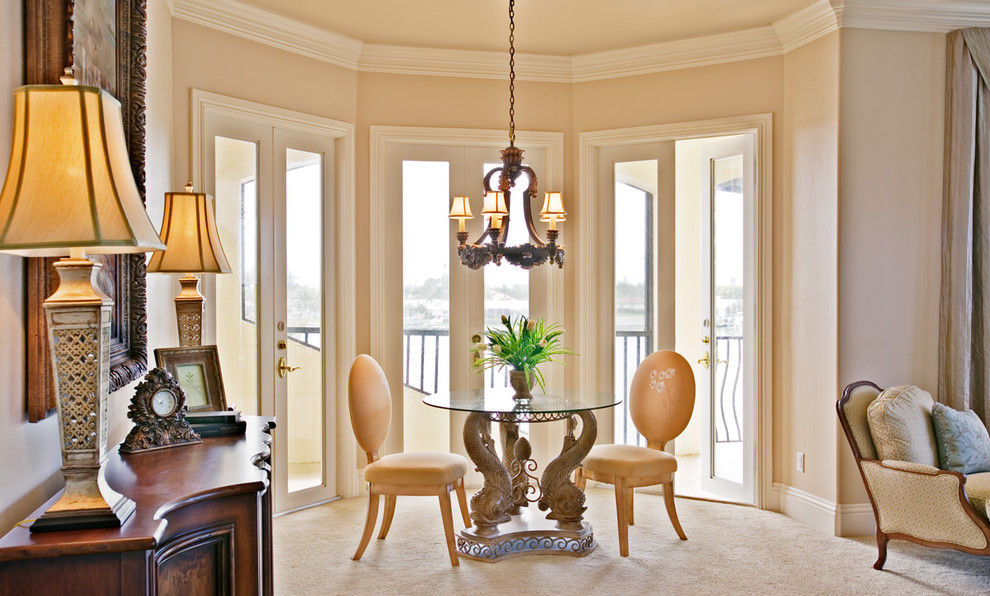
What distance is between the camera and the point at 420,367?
200 inches

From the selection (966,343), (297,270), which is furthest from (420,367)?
(966,343)

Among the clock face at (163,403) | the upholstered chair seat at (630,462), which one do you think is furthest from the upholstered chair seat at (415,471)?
the clock face at (163,403)

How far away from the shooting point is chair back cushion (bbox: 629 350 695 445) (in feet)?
13.8

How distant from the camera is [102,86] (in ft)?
7.53

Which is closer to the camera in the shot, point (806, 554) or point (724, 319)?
point (806, 554)

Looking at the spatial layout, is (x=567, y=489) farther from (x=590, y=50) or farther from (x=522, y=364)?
(x=590, y=50)

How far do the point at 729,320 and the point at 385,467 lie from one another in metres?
2.44

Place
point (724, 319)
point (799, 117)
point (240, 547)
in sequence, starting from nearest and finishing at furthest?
point (240, 547)
point (799, 117)
point (724, 319)

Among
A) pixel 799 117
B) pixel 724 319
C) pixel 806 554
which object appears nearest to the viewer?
pixel 806 554

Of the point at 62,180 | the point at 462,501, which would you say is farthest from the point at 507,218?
the point at 62,180

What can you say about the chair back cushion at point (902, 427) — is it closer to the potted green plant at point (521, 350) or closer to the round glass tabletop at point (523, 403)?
the round glass tabletop at point (523, 403)

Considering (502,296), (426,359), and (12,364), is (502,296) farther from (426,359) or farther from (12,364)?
(12,364)

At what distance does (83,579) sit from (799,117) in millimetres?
4179

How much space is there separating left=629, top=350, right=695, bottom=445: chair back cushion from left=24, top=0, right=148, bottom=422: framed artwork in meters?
2.63
